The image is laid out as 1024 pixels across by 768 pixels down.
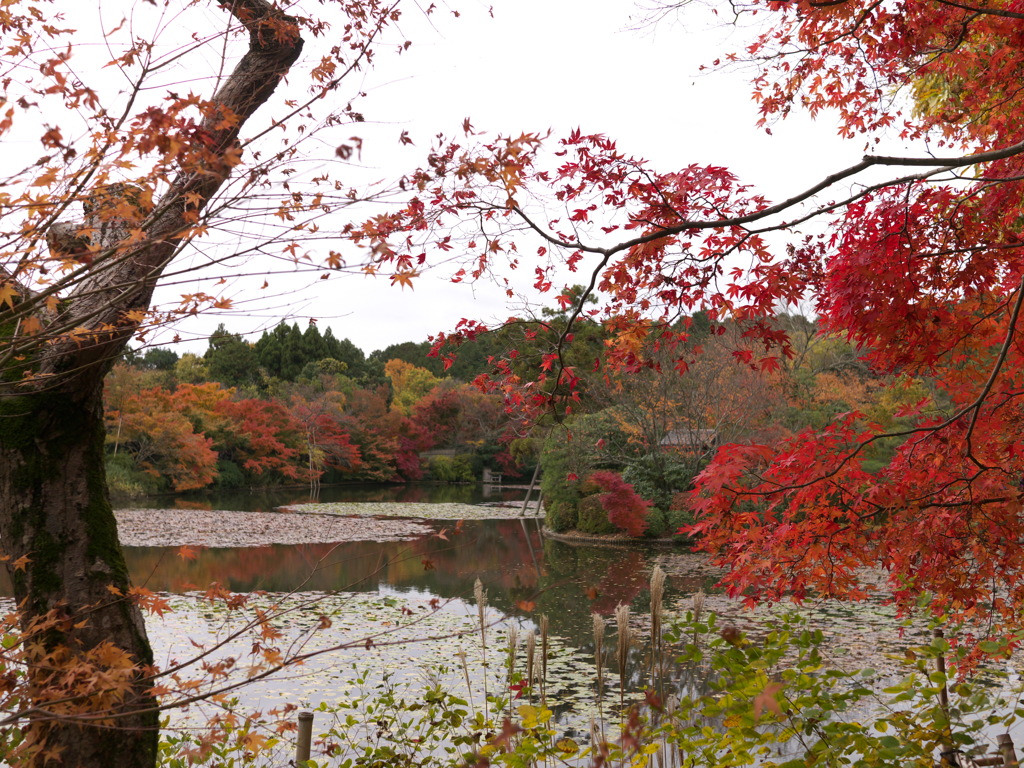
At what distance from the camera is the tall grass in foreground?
6.55 ft

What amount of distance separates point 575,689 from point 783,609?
3217 mm

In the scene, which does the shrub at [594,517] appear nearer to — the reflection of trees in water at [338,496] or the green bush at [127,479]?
the reflection of trees in water at [338,496]

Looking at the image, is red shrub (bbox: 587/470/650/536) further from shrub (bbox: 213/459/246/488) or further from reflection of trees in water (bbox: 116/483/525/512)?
shrub (bbox: 213/459/246/488)

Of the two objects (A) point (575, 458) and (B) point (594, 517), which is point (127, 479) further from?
(B) point (594, 517)

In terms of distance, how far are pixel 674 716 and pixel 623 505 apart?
1150cm

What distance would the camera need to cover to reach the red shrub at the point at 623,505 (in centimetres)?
1370

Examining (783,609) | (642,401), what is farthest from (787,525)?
(642,401)

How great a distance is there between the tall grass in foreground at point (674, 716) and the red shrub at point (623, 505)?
739 cm

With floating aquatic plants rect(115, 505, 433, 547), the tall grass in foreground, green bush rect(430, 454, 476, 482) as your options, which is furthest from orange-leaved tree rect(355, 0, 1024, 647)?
green bush rect(430, 454, 476, 482)

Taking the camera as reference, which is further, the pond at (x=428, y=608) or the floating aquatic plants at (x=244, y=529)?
the floating aquatic plants at (x=244, y=529)

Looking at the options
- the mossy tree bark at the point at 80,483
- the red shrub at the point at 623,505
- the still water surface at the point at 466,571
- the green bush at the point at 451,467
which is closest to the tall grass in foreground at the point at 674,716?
the mossy tree bark at the point at 80,483

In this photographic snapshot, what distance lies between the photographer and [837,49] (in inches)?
159

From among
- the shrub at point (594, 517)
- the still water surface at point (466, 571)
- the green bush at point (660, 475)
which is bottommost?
the still water surface at point (466, 571)

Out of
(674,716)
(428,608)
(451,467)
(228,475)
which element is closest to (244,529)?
(428,608)
